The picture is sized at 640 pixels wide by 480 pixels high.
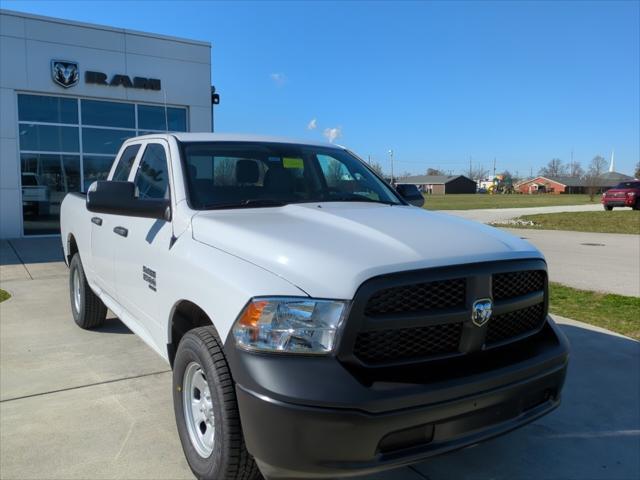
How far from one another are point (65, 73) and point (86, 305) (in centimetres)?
1059

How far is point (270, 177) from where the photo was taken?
370cm

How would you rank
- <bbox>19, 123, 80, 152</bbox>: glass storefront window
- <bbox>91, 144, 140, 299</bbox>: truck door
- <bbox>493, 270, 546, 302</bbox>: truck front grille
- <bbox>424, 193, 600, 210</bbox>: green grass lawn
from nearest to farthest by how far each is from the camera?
1. <bbox>493, 270, 546, 302</bbox>: truck front grille
2. <bbox>91, 144, 140, 299</bbox>: truck door
3. <bbox>19, 123, 80, 152</bbox>: glass storefront window
4. <bbox>424, 193, 600, 210</bbox>: green grass lawn

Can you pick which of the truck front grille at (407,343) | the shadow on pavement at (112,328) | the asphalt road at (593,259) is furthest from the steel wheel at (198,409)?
the asphalt road at (593,259)

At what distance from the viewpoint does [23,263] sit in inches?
384

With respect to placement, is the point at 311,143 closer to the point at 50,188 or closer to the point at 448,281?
the point at 448,281

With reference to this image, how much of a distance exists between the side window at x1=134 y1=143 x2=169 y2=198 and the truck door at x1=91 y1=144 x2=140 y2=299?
325 millimetres

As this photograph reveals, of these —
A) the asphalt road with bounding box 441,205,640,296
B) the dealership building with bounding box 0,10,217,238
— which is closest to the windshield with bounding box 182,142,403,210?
the asphalt road with bounding box 441,205,640,296

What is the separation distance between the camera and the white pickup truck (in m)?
2.12

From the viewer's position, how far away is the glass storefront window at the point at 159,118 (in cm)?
1520

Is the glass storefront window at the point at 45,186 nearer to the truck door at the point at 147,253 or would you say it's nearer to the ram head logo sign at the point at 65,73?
the ram head logo sign at the point at 65,73

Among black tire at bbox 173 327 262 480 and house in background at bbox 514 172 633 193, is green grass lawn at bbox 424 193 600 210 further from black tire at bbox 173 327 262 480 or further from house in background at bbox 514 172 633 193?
house in background at bbox 514 172 633 193

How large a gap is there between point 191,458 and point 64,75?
13526 mm

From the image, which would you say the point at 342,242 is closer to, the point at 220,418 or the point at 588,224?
the point at 220,418

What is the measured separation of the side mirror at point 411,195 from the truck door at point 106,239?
2282 mm
